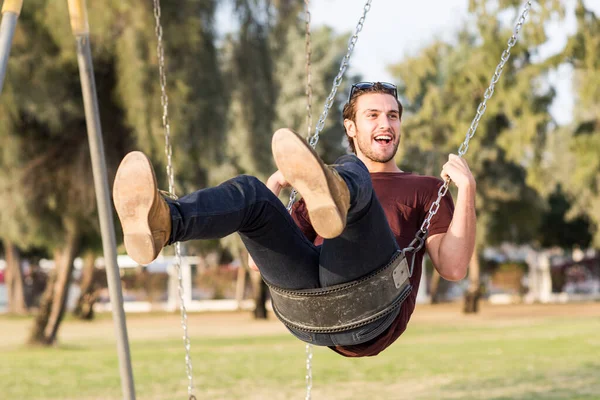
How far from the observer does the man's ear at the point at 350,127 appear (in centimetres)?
345

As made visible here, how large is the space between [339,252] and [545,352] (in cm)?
1158

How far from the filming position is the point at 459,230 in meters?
3.24

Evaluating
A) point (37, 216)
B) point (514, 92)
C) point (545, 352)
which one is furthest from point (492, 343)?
point (37, 216)

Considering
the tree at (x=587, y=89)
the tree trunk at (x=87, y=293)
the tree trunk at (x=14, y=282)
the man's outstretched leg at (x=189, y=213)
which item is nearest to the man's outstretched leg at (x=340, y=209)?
the man's outstretched leg at (x=189, y=213)

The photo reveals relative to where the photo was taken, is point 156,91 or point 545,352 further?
point 545,352

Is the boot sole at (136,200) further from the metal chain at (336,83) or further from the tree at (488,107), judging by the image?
the tree at (488,107)

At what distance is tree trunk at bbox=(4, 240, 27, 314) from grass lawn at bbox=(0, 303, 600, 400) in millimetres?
8660

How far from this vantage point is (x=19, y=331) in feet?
68.9

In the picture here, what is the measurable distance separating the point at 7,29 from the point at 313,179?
2.24 m

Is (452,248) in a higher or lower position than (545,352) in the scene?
higher

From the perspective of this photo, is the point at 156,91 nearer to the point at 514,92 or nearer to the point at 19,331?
the point at 514,92

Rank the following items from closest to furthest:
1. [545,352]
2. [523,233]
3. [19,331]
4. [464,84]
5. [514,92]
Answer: [545,352], [514,92], [464,84], [19,331], [523,233]

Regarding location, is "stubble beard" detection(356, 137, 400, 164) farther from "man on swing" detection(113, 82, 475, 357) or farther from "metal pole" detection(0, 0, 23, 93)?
"metal pole" detection(0, 0, 23, 93)

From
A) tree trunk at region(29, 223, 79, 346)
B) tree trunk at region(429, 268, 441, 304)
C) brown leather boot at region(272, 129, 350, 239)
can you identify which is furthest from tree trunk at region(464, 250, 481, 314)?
brown leather boot at region(272, 129, 350, 239)
